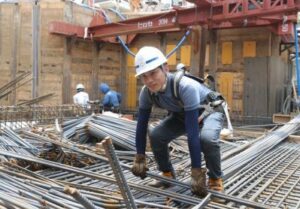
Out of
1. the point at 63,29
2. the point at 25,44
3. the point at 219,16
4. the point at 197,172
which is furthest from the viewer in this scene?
the point at 25,44

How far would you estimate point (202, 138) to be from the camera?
137 inches

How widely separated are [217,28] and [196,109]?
10.1m

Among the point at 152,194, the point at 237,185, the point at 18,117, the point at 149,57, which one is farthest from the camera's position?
the point at 18,117

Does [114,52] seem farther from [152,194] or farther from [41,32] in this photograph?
[152,194]

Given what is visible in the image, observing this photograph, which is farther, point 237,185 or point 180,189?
point 237,185

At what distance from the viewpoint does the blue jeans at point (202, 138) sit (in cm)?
349

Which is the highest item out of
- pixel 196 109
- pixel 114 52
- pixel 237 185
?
pixel 114 52

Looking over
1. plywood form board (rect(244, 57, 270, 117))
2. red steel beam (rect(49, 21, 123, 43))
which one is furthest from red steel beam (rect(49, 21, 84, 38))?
plywood form board (rect(244, 57, 270, 117))

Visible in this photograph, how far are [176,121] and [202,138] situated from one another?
1.48ft

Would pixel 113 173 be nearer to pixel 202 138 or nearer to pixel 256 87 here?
pixel 202 138

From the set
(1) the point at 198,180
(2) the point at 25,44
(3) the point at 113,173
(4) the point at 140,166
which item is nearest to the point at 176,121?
(4) the point at 140,166

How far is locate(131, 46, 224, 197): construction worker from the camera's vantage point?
3.28 m

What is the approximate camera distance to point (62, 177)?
433 centimetres

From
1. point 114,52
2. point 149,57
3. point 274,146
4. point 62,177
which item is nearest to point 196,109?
point 149,57
